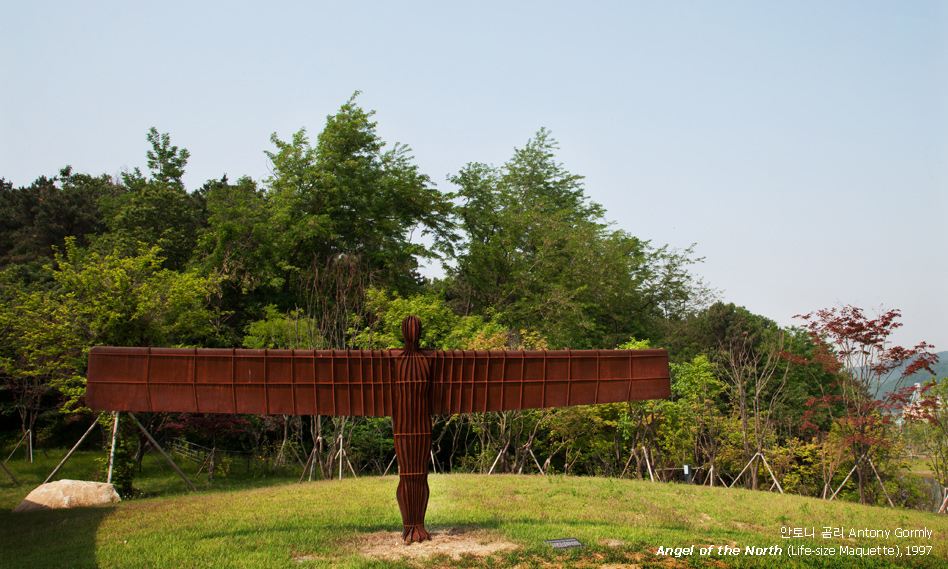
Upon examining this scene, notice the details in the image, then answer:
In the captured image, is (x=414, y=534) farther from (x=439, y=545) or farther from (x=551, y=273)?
(x=551, y=273)

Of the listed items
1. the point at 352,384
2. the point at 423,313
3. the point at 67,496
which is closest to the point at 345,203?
the point at 423,313

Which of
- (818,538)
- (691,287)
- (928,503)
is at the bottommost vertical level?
(928,503)

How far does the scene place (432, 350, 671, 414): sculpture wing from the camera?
6750mm

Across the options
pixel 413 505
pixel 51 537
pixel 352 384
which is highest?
pixel 352 384

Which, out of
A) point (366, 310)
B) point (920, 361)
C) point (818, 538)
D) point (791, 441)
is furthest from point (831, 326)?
point (366, 310)

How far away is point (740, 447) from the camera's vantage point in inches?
703

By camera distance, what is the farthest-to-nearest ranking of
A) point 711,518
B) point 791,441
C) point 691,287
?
point 691,287, point 791,441, point 711,518

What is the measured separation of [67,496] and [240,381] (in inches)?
248

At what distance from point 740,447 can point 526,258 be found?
11037mm

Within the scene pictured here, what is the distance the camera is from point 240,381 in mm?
6469

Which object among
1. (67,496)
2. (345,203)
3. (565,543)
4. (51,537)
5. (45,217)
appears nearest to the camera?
(565,543)

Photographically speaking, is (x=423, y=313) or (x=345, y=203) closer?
(x=423, y=313)

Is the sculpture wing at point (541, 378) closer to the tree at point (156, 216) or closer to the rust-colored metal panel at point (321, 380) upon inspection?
the rust-colored metal panel at point (321, 380)

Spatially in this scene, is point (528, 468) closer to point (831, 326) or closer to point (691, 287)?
point (831, 326)
